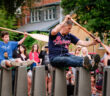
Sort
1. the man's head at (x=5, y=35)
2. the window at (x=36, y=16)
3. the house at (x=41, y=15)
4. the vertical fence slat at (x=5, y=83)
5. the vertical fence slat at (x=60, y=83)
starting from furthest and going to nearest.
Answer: the window at (x=36, y=16) < the house at (x=41, y=15) < the man's head at (x=5, y=35) < the vertical fence slat at (x=5, y=83) < the vertical fence slat at (x=60, y=83)

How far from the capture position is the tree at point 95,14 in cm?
1806

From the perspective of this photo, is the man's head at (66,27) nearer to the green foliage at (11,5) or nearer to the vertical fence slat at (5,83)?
the vertical fence slat at (5,83)

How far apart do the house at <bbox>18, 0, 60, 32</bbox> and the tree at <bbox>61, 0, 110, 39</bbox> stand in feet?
45.1

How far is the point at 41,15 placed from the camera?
39188 millimetres

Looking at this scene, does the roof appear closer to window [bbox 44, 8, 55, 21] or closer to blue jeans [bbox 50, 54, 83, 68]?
window [bbox 44, 8, 55, 21]

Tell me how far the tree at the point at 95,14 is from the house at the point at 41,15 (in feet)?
45.1

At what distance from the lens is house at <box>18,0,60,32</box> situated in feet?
119

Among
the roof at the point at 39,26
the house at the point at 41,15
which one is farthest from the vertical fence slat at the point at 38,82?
the house at the point at 41,15

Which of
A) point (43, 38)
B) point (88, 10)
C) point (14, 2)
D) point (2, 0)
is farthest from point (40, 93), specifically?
point (14, 2)

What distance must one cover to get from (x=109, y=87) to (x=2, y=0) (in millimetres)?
25642

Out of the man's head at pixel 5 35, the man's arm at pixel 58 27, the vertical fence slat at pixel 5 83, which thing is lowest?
the vertical fence slat at pixel 5 83

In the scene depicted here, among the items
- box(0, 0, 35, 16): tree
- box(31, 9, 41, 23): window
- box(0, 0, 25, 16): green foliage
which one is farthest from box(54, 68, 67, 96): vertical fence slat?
box(31, 9, 41, 23): window

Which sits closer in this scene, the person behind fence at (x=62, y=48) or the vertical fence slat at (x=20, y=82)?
the person behind fence at (x=62, y=48)

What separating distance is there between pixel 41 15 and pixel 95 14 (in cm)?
2079
